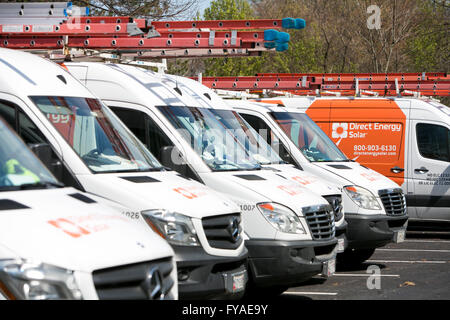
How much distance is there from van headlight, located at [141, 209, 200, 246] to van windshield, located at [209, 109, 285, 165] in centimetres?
303

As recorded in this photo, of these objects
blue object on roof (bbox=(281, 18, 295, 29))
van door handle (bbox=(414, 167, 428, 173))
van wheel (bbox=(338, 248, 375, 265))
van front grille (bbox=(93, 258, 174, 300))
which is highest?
blue object on roof (bbox=(281, 18, 295, 29))

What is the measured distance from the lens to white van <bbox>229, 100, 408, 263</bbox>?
11070 millimetres

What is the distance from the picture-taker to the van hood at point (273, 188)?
8227mm

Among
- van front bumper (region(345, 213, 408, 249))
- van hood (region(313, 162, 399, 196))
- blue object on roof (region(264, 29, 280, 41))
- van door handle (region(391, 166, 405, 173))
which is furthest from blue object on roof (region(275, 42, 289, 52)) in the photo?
van door handle (region(391, 166, 405, 173))

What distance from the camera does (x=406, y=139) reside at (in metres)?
14.8

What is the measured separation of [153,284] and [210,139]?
429cm

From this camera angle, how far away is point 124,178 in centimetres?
679

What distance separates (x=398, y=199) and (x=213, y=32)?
12.6 ft

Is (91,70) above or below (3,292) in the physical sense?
above

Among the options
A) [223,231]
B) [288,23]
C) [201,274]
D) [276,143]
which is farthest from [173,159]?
[276,143]

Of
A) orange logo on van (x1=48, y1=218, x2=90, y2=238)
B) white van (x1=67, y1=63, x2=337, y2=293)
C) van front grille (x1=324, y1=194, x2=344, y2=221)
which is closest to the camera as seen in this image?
orange logo on van (x1=48, y1=218, x2=90, y2=238)

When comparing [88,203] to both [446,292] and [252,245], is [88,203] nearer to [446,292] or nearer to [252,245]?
[252,245]

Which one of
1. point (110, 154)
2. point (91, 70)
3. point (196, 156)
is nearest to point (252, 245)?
point (196, 156)

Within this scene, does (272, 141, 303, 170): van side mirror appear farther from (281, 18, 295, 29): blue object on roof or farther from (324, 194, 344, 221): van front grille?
(281, 18, 295, 29): blue object on roof
